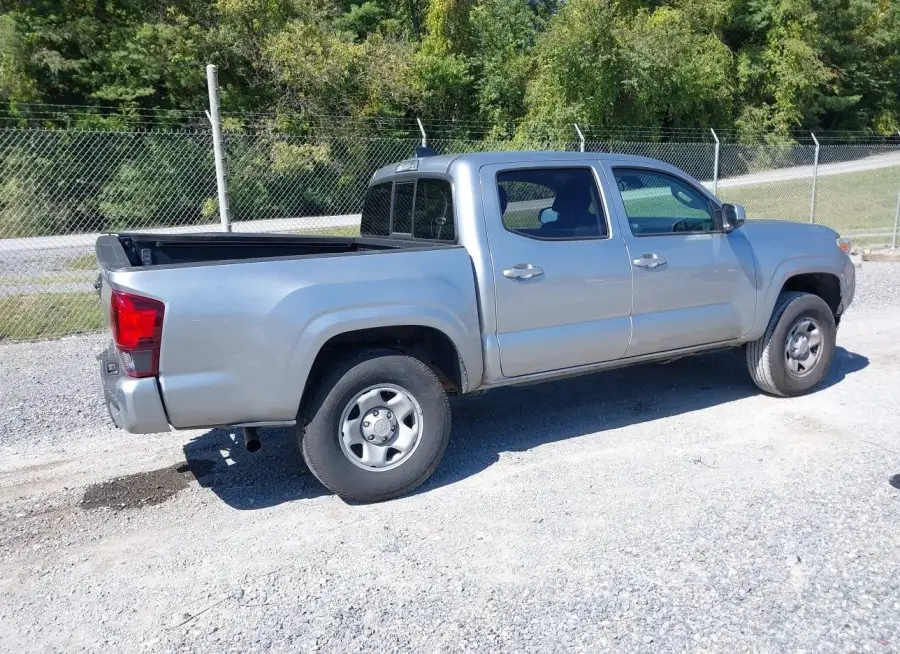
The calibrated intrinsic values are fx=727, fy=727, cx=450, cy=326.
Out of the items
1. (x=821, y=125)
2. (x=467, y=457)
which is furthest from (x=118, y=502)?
(x=821, y=125)

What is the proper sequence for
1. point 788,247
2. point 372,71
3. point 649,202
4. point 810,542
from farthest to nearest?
point 372,71 < point 788,247 < point 649,202 < point 810,542

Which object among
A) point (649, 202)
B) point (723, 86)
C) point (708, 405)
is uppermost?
point (723, 86)

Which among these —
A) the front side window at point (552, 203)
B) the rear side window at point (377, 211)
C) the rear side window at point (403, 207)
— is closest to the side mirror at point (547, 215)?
the front side window at point (552, 203)

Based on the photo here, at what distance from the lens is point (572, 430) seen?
17.2 ft

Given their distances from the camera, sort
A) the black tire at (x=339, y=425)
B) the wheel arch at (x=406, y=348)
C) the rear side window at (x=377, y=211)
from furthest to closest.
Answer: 1. the rear side window at (x=377, y=211)
2. the wheel arch at (x=406, y=348)
3. the black tire at (x=339, y=425)

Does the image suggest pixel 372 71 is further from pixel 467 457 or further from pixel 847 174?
pixel 467 457

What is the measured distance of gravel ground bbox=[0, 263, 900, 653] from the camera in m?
2.96

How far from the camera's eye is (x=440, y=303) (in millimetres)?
4164

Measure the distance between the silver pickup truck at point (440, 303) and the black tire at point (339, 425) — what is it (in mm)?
11

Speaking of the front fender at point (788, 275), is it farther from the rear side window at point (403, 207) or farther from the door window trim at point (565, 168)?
the rear side window at point (403, 207)

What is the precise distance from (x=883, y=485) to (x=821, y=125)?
→ 1555 inches

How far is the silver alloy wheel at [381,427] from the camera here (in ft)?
13.3

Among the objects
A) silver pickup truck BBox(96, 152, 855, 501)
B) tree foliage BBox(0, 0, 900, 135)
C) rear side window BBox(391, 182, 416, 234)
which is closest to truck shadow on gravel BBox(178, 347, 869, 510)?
silver pickup truck BBox(96, 152, 855, 501)

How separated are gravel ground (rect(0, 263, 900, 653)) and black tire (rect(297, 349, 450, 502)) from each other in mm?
148
